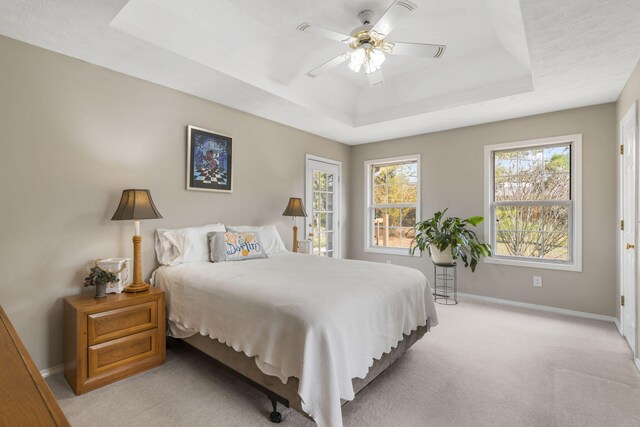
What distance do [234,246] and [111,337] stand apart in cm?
119

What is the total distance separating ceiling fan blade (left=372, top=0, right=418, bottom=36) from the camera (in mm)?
1849

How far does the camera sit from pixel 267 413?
1.92 meters

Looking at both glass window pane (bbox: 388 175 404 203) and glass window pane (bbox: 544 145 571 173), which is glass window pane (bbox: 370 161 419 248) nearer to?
glass window pane (bbox: 388 175 404 203)

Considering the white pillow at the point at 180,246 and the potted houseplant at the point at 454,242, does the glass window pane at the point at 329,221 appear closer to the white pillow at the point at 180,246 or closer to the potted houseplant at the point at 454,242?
the potted houseplant at the point at 454,242

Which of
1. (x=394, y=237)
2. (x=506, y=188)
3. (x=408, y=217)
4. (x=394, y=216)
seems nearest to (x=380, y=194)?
(x=394, y=216)

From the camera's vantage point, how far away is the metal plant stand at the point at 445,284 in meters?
4.30

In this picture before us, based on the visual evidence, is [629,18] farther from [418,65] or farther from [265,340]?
[265,340]

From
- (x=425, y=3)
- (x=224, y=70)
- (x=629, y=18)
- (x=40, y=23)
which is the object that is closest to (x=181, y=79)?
(x=224, y=70)

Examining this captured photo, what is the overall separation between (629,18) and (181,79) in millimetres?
3312

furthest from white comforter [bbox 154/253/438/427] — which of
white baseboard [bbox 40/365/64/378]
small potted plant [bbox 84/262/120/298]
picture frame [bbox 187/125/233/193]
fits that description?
picture frame [bbox 187/125/233/193]

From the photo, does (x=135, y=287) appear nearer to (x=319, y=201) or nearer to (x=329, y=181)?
(x=319, y=201)

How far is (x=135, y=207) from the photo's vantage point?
8.21ft

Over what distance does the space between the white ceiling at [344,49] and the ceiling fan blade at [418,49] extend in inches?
19.7

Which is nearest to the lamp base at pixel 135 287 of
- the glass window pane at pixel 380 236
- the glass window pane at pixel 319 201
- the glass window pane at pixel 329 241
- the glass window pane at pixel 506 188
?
the glass window pane at pixel 319 201
